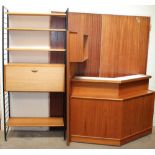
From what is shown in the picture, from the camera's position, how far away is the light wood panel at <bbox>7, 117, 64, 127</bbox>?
3.00 m

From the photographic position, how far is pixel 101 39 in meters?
3.25

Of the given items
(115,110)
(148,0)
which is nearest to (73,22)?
(148,0)

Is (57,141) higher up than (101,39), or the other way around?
(101,39)

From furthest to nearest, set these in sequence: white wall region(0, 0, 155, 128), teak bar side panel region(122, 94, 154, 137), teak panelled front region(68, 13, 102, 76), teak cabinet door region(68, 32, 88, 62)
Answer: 1. teak panelled front region(68, 13, 102, 76)
2. white wall region(0, 0, 155, 128)
3. teak bar side panel region(122, 94, 154, 137)
4. teak cabinet door region(68, 32, 88, 62)

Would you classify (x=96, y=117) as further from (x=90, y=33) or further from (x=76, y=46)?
(x=90, y=33)

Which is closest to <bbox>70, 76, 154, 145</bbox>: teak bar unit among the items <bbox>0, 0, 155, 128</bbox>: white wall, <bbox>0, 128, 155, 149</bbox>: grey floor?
<bbox>0, 128, 155, 149</bbox>: grey floor

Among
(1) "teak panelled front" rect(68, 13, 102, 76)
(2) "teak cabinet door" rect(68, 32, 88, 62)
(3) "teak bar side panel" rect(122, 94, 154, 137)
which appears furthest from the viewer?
(1) "teak panelled front" rect(68, 13, 102, 76)

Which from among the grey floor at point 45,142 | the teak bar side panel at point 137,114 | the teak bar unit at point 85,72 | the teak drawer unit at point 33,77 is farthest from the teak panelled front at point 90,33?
the grey floor at point 45,142

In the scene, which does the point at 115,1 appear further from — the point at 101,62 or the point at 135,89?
the point at 135,89

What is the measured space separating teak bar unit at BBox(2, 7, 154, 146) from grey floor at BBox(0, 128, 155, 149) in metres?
0.09

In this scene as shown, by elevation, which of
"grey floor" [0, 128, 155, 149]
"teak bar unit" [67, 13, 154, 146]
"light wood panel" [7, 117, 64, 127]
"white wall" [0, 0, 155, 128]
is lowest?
"grey floor" [0, 128, 155, 149]

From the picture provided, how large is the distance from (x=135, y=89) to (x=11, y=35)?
77.9 inches

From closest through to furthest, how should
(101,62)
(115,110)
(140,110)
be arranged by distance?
(115,110) < (140,110) < (101,62)

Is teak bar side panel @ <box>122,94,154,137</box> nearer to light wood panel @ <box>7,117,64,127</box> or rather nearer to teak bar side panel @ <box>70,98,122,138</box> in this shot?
teak bar side panel @ <box>70,98,122,138</box>
